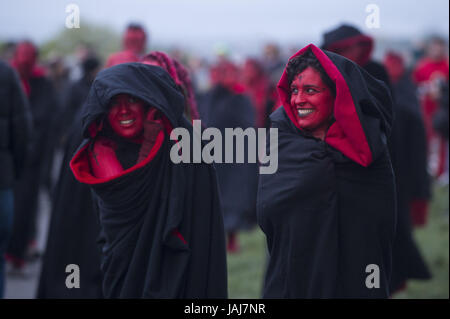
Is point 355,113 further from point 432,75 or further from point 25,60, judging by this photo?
point 432,75

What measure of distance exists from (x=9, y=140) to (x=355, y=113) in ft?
10.8

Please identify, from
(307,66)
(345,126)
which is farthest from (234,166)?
(345,126)

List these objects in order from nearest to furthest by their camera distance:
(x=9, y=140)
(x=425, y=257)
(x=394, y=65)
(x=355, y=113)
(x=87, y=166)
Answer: (x=355, y=113) < (x=87, y=166) < (x=9, y=140) < (x=425, y=257) < (x=394, y=65)

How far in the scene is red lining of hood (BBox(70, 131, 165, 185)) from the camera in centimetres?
405

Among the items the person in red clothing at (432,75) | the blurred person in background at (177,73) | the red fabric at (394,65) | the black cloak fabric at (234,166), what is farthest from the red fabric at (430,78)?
the blurred person in background at (177,73)

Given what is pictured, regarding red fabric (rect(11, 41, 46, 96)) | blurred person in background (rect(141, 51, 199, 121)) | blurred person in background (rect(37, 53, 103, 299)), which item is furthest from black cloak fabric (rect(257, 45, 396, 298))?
red fabric (rect(11, 41, 46, 96))

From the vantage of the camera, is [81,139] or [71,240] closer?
[81,139]

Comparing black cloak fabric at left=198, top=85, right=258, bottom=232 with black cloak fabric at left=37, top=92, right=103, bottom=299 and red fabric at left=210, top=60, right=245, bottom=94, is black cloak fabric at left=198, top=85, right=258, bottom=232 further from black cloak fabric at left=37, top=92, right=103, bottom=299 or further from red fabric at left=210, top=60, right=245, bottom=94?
black cloak fabric at left=37, top=92, right=103, bottom=299

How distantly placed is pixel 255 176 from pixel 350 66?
6.26 m

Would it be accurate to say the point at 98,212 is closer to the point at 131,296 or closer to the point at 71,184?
the point at 131,296

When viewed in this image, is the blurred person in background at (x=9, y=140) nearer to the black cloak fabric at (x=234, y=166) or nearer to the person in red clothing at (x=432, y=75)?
the black cloak fabric at (x=234, y=166)

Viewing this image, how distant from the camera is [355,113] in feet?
11.8

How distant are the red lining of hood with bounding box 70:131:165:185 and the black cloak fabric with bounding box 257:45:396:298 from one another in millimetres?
731

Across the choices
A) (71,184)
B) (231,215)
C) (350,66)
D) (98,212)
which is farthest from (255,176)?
(350,66)
